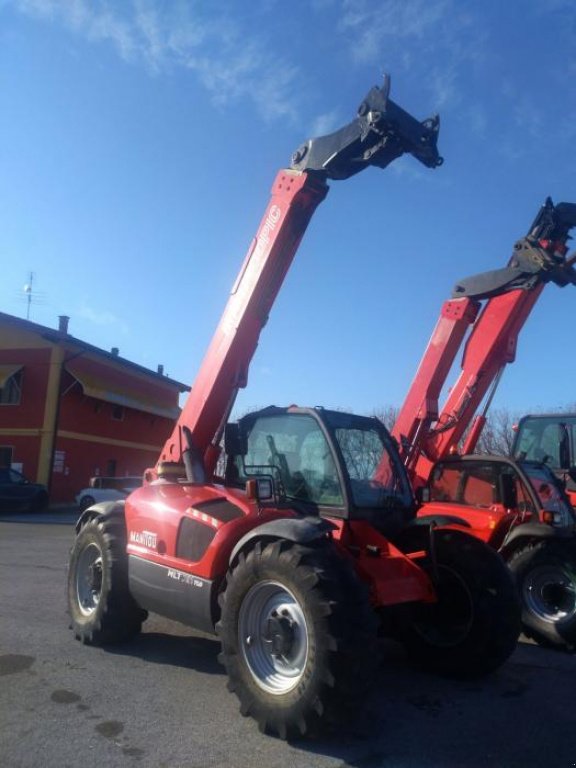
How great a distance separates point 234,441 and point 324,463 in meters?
0.90

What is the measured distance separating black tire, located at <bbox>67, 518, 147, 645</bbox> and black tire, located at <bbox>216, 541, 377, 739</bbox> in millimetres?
1687

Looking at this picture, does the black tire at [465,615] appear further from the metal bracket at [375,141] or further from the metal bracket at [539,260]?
the metal bracket at [539,260]

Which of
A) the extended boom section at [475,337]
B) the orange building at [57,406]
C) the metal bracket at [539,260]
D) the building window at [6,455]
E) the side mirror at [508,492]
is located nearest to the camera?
the side mirror at [508,492]

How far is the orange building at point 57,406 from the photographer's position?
2883 centimetres

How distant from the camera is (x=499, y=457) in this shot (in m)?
8.45

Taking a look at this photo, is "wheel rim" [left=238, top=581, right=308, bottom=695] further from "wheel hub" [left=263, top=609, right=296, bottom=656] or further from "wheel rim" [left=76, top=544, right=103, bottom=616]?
"wheel rim" [left=76, top=544, right=103, bottom=616]

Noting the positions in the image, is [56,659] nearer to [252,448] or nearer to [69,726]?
[69,726]

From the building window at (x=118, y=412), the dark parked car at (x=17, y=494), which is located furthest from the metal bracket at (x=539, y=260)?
the building window at (x=118, y=412)

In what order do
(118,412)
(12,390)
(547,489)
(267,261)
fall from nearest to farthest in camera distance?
(267,261)
(547,489)
(12,390)
(118,412)

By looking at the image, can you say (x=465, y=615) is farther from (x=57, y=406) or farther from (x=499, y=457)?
(x=57, y=406)

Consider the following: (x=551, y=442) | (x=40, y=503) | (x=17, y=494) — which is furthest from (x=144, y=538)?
(x=40, y=503)

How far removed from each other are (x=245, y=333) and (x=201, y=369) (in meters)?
0.68

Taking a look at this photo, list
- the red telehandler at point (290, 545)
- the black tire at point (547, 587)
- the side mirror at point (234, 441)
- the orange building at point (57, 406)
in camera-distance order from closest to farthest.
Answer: the red telehandler at point (290, 545) < the side mirror at point (234, 441) < the black tire at point (547, 587) < the orange building at point (57, 406)

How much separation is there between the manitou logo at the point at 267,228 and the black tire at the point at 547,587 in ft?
14.2
